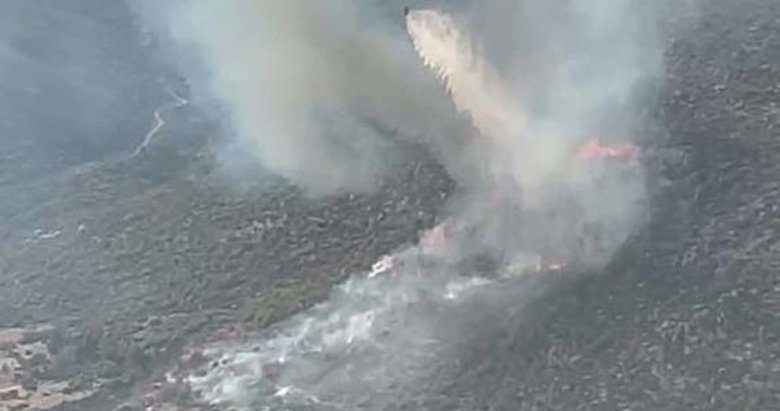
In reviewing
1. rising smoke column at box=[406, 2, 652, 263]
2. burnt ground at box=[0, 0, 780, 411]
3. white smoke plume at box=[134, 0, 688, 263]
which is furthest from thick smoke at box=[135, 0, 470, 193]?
rising smoke column at box=[406, 2, 652, 263]

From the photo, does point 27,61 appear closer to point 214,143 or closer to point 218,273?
point 214,143

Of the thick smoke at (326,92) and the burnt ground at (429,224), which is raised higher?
the thick smoke at (326,92)

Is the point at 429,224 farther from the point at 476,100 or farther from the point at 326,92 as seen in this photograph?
the point at 326,92

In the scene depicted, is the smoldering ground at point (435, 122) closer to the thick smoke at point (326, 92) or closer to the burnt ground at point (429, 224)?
the thick smoke at point (326, 92)

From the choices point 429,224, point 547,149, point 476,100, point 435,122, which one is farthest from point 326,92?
point 547,149

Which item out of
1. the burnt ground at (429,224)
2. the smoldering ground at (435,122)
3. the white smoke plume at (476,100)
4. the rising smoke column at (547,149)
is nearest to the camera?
the burnt ground at (429,224)

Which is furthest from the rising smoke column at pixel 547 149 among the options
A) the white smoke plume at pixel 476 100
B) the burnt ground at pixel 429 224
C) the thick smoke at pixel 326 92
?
the thick smoke at pixel 326 92
